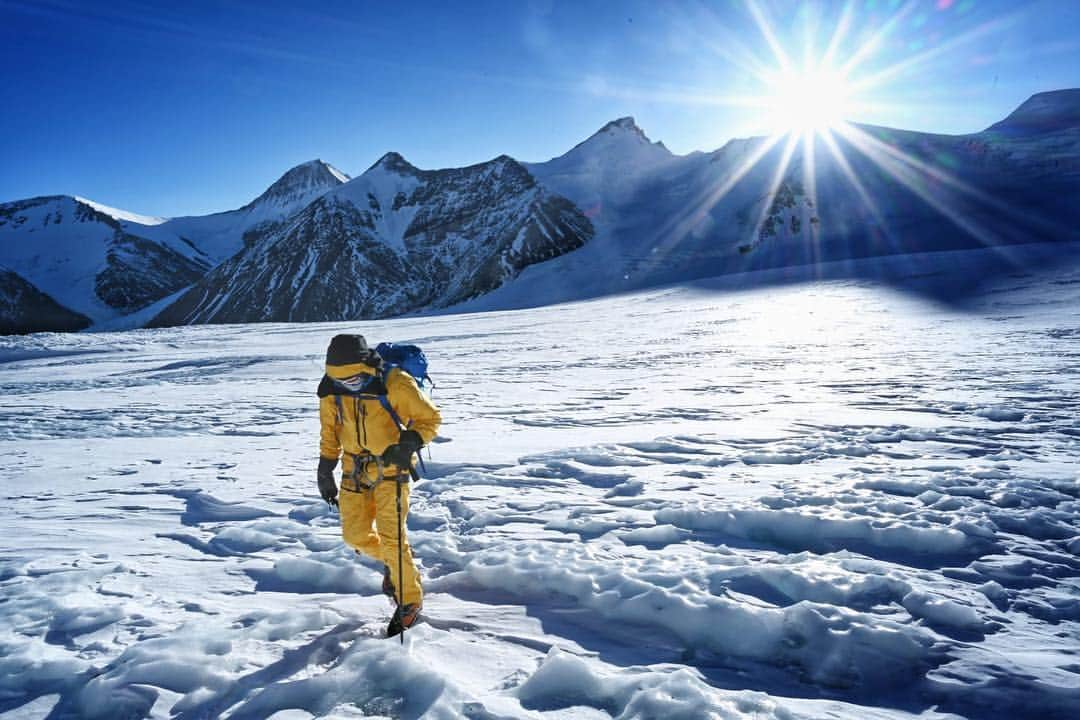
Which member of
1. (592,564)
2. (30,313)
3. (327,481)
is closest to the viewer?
(327,481)

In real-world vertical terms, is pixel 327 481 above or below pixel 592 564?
above

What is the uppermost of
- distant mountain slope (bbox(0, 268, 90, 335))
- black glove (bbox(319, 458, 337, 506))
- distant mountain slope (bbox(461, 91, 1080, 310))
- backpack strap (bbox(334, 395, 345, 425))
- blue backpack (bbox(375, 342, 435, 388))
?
distant mountain slope (bbox(461, 91, 1080, 310))

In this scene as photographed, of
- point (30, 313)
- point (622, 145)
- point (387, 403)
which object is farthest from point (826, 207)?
point (30, 313)

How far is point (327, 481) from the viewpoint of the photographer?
4238mm

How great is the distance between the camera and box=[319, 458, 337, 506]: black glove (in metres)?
4.20

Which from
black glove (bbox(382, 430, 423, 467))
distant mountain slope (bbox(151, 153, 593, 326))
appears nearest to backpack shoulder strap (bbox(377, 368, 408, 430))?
black glove (bbox(382, 430, 423, 467))

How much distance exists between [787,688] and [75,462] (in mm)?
9088

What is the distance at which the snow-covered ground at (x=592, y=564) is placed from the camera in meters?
3.15

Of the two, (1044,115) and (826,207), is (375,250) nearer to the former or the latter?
(826,207)

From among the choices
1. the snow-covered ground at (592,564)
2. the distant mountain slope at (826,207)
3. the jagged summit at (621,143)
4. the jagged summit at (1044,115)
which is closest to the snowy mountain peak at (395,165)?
the jagged summit at (621,143)

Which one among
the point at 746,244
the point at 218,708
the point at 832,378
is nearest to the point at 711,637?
the point at 218,708

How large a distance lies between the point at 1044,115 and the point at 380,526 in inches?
5556

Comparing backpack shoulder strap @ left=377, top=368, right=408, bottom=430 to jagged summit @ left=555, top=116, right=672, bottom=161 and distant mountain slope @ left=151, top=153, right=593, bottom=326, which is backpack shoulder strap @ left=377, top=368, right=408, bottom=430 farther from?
jagged summit @ left=555, top=116, right=672, bottom=161

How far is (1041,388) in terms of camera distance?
398 inches
